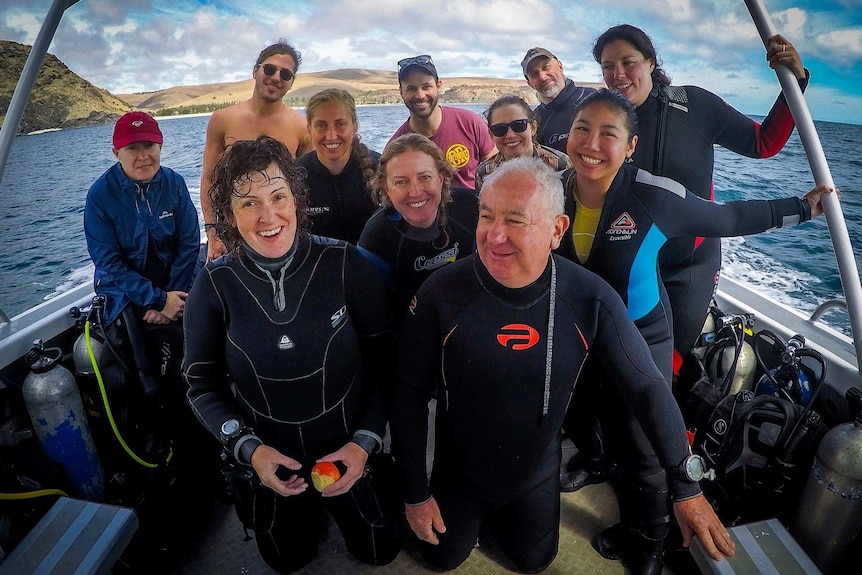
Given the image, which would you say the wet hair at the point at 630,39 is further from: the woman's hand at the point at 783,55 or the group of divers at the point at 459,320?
the woman's hand at the point at 783,55

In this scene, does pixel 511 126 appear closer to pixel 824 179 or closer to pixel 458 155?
pixel 458 155

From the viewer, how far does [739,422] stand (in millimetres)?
1714

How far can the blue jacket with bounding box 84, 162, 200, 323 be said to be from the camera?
6.63ft

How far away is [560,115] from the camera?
8.72 feet

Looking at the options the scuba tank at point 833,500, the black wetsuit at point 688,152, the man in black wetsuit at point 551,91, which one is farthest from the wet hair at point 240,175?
the scuba tank at point 833,500

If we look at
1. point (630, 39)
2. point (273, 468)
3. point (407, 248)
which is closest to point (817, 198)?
point (630, 39)

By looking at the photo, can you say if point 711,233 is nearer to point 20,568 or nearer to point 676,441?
point 676,441

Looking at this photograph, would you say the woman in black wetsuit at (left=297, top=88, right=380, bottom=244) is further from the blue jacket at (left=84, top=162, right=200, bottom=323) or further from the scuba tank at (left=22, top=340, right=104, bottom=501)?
the scuba tank at (left=22, top=340, right=104, bottom=501)

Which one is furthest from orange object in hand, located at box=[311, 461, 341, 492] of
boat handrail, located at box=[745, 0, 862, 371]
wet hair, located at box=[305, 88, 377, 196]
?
boat handrail, located at box=[745, 0, 862, 371]

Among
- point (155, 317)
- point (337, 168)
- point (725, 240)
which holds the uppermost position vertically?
point (337, 168)

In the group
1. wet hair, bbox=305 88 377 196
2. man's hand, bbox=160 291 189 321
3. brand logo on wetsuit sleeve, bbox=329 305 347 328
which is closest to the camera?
brand logo on wetsuit sleeve, bbox=329 305 347 328

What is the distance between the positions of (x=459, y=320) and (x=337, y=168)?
1.15 meters

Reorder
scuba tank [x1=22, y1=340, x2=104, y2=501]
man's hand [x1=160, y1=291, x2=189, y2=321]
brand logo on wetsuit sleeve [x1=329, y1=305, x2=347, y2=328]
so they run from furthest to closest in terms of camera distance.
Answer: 1. man's hand [x1=160, y1=291, x2=189, y2=321]
2. scuba tank [x1=22, y1=340, x2=104, y2=501]
3. brand logo on wetsuit sleeve [x1=329, y1=305, x2=347, y2=328]

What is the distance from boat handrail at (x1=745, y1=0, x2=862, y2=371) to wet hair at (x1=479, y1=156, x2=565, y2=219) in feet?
2.99
